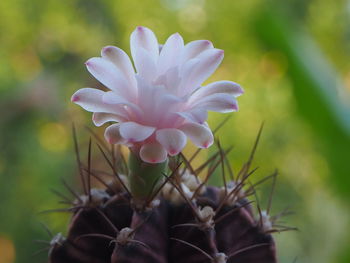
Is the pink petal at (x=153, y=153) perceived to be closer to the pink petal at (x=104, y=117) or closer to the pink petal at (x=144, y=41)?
the pink petal at (x=104, y=117)

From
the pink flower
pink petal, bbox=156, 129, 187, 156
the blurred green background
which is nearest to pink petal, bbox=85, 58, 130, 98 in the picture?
the pink flower

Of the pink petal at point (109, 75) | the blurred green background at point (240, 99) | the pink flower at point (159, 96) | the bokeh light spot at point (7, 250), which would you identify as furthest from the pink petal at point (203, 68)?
the bokeh light spot at point (7, 250)

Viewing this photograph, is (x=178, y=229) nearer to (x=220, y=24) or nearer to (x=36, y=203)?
(x=36, y=203)

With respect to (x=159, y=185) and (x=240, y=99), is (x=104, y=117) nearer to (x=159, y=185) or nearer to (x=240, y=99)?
(x=159, y=185)

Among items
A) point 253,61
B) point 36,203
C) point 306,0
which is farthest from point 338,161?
point 306,0

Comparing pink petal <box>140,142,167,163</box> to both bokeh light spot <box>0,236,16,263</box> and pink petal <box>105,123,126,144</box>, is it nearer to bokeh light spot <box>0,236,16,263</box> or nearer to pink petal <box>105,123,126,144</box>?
pink petal <box>105,123,126,144</box>

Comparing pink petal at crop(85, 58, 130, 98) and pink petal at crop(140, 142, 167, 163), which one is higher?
pink petal at crop(85, 58, 130, 98)

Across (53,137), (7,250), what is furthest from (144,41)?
(53,137)
